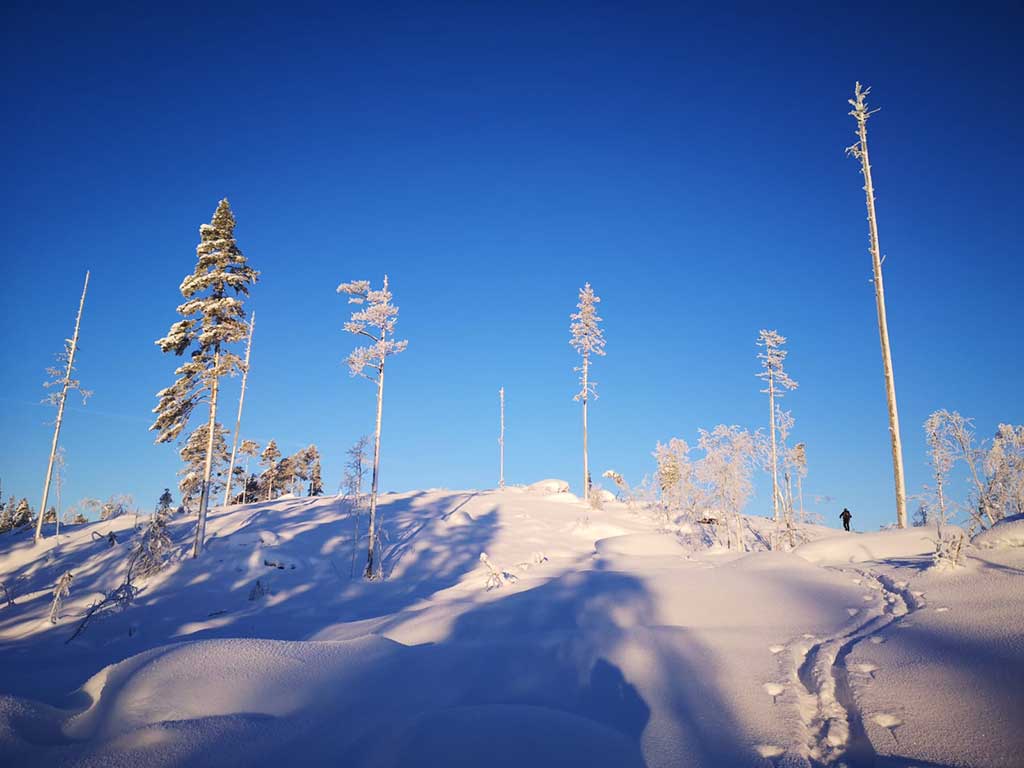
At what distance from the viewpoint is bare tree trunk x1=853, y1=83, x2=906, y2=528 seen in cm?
1297

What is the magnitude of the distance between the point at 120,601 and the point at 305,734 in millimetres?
13154

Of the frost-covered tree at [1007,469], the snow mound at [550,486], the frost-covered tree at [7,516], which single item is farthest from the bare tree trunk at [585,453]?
the frost-covered tree at [7,516]

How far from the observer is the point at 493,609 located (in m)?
7.87

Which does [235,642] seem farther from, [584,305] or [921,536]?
[584,305]

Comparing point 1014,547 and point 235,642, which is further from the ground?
point 1014,547

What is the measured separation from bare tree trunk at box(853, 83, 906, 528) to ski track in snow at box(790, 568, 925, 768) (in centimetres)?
786

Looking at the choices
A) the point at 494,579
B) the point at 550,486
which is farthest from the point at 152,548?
the point at 550,486

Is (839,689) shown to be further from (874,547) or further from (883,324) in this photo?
(883,324)

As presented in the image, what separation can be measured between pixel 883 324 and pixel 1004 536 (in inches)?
377

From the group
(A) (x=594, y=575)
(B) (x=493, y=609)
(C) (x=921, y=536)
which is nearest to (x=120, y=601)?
(B) (x=493, y=609)

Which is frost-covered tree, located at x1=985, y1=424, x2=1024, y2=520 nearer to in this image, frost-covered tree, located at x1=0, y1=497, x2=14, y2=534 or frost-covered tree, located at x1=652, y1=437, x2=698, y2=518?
frost-covered tree, located at x1=652, y1=437, x2=698, y2=518

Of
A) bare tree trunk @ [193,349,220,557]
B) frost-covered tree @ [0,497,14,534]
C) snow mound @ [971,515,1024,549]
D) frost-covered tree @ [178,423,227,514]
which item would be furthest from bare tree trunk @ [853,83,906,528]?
frost-covered tree @ [0,497,14,534]

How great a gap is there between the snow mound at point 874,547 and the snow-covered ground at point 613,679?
5cm

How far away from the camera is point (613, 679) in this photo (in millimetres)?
4766
